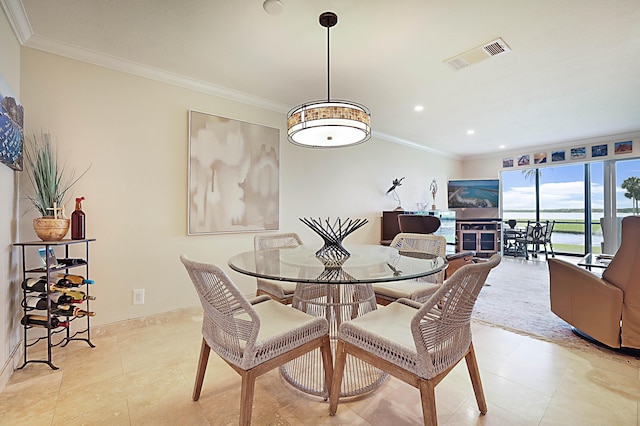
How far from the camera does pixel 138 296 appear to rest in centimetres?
262

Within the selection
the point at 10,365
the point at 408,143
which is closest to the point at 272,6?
the point at 10,365

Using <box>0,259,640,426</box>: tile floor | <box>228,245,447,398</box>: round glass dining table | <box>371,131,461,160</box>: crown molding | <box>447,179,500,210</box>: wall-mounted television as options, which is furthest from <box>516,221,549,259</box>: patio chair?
<box>228,245,447,398</box>: round glass dining table

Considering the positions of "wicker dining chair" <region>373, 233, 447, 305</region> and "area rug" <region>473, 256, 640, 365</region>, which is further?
"area rug" <region>473, 256, 640, 365</region>

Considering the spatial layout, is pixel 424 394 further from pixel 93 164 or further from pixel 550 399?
pixel 93 164

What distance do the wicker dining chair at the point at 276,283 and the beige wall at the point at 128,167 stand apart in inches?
26.4

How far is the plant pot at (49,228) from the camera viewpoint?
1.98 meters

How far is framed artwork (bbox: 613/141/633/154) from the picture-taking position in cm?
509

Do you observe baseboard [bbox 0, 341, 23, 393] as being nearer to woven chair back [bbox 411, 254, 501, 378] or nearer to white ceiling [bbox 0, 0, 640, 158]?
white ceiling [bbox 0, 0, 640, 158]

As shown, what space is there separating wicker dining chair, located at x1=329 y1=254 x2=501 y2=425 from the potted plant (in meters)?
2.10

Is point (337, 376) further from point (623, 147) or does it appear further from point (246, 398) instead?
point (623, 147)

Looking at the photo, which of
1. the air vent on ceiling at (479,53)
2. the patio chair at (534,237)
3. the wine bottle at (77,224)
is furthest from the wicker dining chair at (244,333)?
the patio chair at (534,237)

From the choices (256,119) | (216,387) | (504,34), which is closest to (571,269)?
(504,34)

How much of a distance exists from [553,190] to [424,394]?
7809 mm

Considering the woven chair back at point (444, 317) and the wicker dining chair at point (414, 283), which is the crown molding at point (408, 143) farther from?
the woven chair back at point (444, 317)
